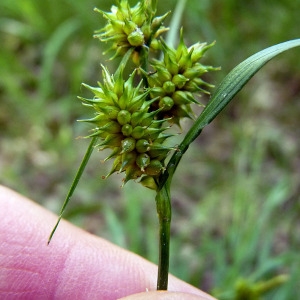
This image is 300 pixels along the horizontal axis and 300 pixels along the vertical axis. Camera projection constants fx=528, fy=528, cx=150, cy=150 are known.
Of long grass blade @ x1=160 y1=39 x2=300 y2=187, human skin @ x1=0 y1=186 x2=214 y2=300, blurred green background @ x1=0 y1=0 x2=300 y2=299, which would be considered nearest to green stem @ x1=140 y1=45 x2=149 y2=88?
long grass blade @ x1=160 y1=39 x2=300 y2=187

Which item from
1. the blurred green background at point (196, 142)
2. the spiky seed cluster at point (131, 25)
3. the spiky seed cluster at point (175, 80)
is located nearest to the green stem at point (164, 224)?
the spiky seed cluster at point (175, 80)

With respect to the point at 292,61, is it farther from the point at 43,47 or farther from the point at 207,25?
the point at 43,47

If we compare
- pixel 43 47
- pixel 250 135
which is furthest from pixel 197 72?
pixel 43 47

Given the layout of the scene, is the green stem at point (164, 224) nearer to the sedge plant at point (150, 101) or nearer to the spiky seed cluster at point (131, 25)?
the sedge plant at point (150, 101)

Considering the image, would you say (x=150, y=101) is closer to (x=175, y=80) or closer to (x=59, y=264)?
(x=175, y=80)

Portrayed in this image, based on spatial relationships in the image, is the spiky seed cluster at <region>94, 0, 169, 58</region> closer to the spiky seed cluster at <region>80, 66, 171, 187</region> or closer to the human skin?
the spiky seed cluster at <region>80, 66, 171, 187</region>

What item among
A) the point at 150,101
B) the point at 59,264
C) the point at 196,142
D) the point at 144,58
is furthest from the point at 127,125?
the point at 196,142
